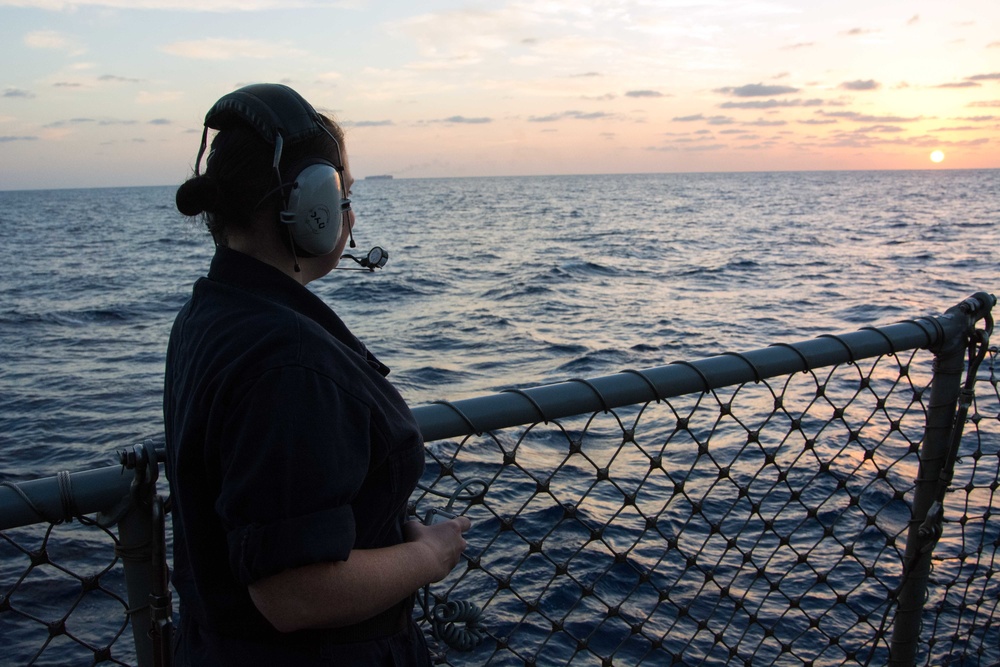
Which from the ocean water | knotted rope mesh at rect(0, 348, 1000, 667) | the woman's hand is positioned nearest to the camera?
the woman's hand

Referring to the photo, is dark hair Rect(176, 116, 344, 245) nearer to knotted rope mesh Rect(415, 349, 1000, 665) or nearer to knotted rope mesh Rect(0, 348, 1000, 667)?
knotted rope mesh Rect(415, 349, 1000, 665)

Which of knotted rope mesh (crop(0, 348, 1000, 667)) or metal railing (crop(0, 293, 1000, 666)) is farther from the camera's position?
knotted rope mesh (crop(0, 348, 1000, 667))

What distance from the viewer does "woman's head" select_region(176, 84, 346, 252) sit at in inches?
55.8

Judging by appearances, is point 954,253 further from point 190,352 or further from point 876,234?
point 190,352

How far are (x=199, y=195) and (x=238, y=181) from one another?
70 mm

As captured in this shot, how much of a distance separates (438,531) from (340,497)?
39 centimetres

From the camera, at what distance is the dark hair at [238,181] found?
1404 mm

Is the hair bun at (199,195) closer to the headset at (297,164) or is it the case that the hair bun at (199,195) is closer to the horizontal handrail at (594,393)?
the headset at (297,164)

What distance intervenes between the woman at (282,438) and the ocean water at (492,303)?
301 mm

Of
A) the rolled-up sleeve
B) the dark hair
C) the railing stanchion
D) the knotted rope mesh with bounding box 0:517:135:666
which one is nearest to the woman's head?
the dark hair

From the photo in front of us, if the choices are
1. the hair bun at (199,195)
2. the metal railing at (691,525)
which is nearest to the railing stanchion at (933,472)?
the metal railing at (691,525)

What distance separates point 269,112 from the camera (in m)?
1.43

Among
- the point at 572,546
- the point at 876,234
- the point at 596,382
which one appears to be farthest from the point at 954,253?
the point at 596,382

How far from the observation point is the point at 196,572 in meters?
1.43
